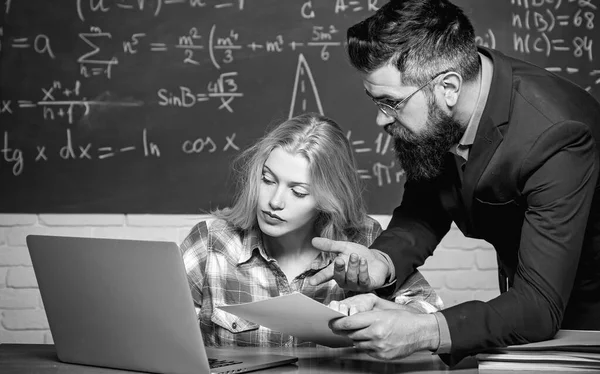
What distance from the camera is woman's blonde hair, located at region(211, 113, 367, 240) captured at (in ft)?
6.43

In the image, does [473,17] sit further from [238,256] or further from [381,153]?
[238,256]

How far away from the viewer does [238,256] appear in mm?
2006

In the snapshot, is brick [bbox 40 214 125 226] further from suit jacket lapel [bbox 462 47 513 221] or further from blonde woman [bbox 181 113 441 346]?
suit jacket lapel [bbox 462 47 513 221]

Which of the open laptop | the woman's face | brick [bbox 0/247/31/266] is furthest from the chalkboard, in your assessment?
the open laptop

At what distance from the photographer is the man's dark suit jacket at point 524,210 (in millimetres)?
1365

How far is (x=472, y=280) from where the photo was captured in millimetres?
2967

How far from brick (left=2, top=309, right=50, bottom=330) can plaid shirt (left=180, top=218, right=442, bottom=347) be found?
1194mm

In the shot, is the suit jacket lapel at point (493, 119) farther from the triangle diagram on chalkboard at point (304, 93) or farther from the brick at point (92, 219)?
the brick at point (92, 219)

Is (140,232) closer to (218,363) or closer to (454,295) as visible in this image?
(454,295)

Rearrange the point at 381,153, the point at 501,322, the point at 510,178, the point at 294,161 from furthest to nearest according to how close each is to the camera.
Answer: the point at 381,153, the point at 294,161, the point at 510,178, the point at 501,322

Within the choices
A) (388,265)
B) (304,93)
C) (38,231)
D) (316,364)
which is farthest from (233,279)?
(38,231)

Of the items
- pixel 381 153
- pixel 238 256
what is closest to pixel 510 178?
pixel 238 256

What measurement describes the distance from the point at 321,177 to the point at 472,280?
1210 millimetres

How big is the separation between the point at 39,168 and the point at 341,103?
1104 millimetres
